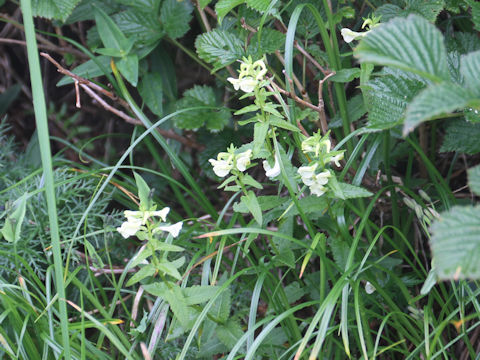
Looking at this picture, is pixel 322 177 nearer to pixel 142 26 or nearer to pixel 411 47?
pixel 411 47

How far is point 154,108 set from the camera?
1.50 meters

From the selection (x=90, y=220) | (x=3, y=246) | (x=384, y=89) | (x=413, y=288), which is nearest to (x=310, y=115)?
(x=384, y=89)

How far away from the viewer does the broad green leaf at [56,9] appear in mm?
1336

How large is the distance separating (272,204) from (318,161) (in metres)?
0.14

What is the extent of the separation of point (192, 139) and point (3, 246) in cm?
63

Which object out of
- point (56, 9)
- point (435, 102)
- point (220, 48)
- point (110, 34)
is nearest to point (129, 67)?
point (110, 34)

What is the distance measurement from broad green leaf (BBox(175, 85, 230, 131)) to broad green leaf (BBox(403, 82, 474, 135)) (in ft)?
2.62

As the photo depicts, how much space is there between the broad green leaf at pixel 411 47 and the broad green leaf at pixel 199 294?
1.61 ft

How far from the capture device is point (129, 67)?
4.65 ft

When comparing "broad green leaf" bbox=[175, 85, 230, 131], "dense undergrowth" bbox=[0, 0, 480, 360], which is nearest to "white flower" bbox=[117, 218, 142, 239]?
"dense undergrowth" bbox=[0, 0, 480, 360]

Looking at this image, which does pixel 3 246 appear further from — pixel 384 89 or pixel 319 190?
pixel 384 89

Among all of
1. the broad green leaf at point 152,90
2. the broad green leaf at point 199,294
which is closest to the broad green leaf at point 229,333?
the broad green leaf at point 199,294

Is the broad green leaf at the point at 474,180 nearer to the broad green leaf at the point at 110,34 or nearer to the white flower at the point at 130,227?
the white flower at the point at 130,227

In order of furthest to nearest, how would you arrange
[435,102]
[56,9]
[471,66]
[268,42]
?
[56,9], [268,42], [471,66], [435,102]
